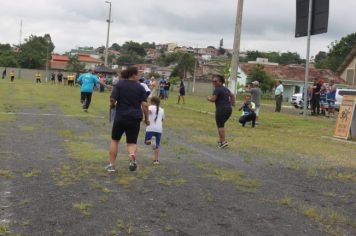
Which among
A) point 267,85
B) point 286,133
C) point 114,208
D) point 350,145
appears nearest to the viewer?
point 114,208

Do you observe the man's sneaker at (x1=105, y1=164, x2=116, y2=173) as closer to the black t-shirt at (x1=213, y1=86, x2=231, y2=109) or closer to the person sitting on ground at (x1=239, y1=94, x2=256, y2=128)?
the black t-shirt at (x1=213, y1=86, x2=231, y2=109)

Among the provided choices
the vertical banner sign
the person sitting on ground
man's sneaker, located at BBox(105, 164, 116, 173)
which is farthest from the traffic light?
man's sneaker, located at BBox(105, 164, 116, 173)

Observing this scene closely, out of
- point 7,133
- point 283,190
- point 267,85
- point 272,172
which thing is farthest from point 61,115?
point 267,85

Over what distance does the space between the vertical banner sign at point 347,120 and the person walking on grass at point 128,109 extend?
30.7ft

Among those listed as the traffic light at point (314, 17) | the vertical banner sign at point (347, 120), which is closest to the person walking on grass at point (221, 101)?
the vertical banner sign at point (347, 120)

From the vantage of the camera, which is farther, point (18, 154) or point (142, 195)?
point (18, 154)

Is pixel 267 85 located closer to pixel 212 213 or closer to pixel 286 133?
pixel 286 133

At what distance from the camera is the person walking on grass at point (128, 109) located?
29.5 ft

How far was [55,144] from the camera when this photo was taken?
Answer: 1182 centimetres

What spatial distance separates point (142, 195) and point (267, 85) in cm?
6098

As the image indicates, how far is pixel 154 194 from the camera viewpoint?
24.2 ft

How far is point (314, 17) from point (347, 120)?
7.92 metres

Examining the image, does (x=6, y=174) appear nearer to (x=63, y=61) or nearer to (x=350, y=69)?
(x=350, y=69)

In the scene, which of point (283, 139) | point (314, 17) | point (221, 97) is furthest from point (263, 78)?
point (221, 97)
